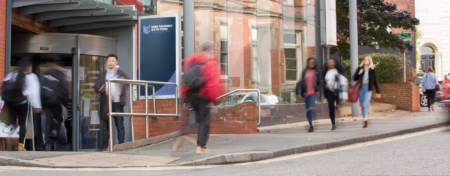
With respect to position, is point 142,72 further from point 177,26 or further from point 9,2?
point 9,2

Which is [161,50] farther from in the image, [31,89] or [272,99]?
[272,99]

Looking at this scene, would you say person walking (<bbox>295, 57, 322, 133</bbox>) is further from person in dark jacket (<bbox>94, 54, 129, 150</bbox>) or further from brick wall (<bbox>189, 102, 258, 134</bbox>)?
person in dark jacket (<bbox>94, 54, 129, 150</bbox>)

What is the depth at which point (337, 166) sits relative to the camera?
263 inches

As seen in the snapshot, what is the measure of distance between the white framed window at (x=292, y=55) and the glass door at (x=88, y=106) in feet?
17.3

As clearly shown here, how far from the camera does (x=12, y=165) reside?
7527 millimetres

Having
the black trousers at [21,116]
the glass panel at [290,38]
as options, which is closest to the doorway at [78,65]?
the black trousers at [21,116]

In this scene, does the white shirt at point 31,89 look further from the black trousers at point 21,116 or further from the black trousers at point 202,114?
the black trousers at point 202,114

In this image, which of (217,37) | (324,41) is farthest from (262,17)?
(324,41)

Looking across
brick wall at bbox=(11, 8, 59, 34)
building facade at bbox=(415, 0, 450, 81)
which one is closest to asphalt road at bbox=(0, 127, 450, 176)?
brick wall at bbox=(11, 8, 59, 34)

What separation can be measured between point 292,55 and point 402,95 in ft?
21.7

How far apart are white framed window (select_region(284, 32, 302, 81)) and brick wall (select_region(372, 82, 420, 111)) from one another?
6061 mm

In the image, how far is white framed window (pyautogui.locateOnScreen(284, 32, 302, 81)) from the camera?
15.0 metres

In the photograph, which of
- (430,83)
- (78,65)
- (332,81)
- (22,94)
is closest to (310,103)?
(332,81)

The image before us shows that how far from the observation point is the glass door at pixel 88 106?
12102 mm
